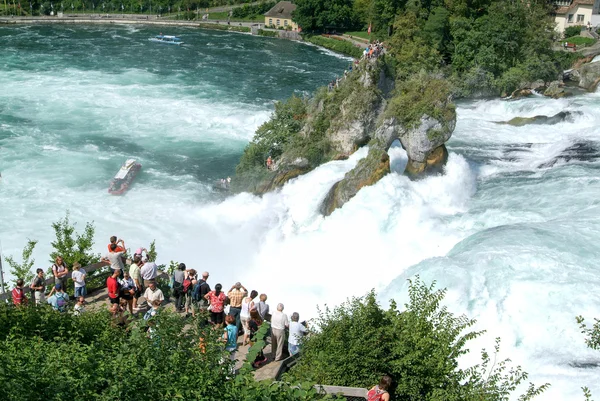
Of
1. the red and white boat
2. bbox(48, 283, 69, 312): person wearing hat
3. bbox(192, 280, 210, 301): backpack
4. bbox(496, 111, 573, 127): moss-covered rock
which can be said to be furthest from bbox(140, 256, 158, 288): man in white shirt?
bbox(496, 111, 573, 127): moss-covered rock

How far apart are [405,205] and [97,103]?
2931 cm

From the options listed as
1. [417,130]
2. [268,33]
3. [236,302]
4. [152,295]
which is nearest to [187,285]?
[152,295]

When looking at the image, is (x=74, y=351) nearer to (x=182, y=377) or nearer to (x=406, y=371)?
(x=182, y=377)

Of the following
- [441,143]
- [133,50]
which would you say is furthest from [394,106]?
[133,50]

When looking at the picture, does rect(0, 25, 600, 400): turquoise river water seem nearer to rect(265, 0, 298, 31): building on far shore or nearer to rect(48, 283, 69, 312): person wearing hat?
rect(48, 283, 69, 312): person wearing hat

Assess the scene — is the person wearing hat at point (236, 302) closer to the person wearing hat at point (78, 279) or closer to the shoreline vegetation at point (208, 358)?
the shoreline vegetation at point (208, 358)

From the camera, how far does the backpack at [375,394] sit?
33.5 ft

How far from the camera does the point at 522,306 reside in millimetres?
17734

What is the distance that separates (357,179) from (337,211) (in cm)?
175

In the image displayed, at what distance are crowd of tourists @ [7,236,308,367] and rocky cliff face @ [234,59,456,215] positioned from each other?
40.0ft

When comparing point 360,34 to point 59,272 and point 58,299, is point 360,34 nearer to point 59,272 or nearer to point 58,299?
point 59,272

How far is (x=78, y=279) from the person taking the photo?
15344 millimetres

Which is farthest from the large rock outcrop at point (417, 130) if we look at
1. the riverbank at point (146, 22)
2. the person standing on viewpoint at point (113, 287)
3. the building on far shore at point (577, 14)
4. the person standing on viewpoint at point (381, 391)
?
the riverbank at point (146, 22)

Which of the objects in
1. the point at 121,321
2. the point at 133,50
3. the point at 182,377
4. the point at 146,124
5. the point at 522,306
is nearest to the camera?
the point at 182,377
